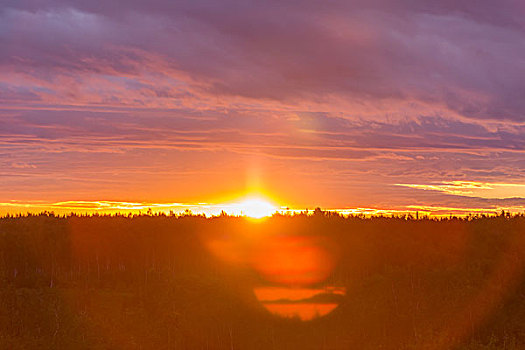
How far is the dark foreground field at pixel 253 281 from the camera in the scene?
106ft

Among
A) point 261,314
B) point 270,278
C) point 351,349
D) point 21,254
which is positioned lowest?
point 351,349

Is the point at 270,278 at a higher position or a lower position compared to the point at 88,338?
higher

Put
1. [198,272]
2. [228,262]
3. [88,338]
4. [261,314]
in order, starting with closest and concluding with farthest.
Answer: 1. [88,338]
2. [261,314]
3. [198,272]
4. [228,262]

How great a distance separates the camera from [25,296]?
32500mm

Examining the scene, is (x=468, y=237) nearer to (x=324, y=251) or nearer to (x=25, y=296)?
(x=324, y=251)

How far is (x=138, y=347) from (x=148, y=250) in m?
11.2

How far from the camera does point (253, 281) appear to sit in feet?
134

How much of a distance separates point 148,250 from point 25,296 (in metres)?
10.7

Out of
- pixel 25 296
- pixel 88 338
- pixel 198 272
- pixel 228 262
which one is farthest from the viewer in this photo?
pixel 228 262

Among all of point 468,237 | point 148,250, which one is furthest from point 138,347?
point 468,237

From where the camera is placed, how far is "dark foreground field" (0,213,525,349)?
106 ft

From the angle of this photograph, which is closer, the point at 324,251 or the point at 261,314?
the point at 261,314

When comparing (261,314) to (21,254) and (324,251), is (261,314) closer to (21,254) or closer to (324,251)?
(324,251)

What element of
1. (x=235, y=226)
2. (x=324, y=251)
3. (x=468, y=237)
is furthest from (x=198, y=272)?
(x=468, y=237)
